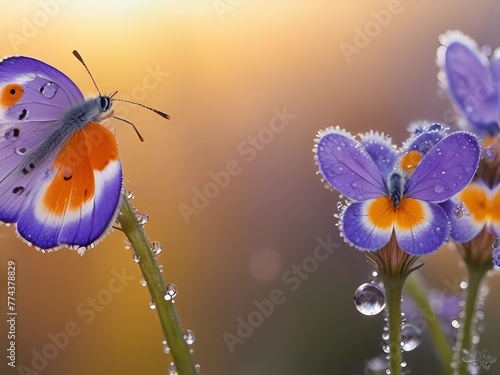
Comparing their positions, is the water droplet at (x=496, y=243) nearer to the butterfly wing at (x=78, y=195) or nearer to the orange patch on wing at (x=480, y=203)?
the orange patch on wing at (x=480, y=203)

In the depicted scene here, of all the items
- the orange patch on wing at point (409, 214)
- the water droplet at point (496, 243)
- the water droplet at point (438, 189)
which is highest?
the water droplet at point (438, 189)

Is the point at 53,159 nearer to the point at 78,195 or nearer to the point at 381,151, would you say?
the point at 78,195

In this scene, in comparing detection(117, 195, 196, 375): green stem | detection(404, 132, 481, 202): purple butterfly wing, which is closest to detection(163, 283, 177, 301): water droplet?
detection(117, 195, 196, 375): green stem

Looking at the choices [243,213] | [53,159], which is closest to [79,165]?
[53,159]

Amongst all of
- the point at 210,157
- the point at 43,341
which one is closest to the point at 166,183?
the point at 210,157

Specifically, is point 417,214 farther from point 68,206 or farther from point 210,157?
point 210,157

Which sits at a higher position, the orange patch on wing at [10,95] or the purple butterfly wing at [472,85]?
the orange patch on wing at [10,95]

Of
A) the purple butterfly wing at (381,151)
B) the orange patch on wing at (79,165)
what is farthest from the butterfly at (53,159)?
the purple butterfly wing at (381,151)
